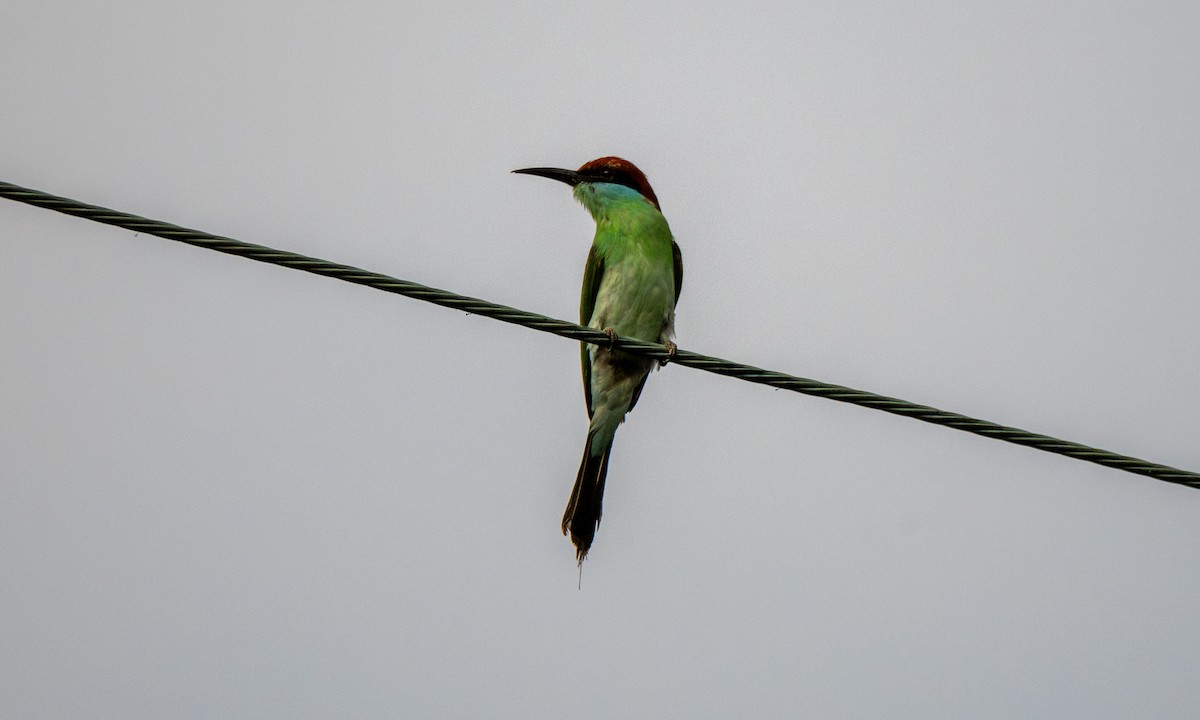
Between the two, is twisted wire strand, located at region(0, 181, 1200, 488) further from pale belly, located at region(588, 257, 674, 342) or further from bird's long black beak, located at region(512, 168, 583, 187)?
bird's long black beak, located at region(512, 168, 583, 187)

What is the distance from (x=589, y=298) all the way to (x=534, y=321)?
2.17 m

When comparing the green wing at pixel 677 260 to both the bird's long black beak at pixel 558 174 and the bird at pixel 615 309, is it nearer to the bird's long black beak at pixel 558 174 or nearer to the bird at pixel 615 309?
the bird at pixel 615 309

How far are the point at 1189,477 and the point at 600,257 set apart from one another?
2.77 m

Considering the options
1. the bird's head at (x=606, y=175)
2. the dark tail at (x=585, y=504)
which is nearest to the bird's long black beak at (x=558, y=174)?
the bird's head at (x=606, y=175)

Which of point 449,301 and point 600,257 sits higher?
point 600,257

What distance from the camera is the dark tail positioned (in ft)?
15.6

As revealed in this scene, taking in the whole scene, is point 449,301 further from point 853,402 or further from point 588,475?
point 588,475

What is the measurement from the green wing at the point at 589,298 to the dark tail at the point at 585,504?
0.26 meters

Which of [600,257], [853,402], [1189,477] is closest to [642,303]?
[600,257]

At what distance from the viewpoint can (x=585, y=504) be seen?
482 cm

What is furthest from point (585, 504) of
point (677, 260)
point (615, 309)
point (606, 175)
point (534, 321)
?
point (534, 321)

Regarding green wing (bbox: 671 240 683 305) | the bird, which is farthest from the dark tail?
green wing (bbox: 671 240 683 305)

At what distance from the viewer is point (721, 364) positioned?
10.4 ft

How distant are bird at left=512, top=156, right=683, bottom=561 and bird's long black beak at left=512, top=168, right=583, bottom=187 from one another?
141 mm
